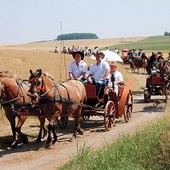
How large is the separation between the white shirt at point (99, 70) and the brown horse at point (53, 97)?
3.91 ft

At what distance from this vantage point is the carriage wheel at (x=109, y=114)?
1205 cm

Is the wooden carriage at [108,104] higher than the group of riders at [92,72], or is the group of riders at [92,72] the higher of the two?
the group of riders at [92,72]

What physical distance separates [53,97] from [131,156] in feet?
9.99

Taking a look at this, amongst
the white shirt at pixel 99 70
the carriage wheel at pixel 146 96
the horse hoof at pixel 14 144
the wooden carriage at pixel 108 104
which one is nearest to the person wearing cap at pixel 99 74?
the white shirt at pixel 99 70

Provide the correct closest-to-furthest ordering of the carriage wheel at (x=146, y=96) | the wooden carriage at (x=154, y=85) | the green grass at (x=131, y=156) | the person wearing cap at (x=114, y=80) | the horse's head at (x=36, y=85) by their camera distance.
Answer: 1. the green grass at (x=131, y=156)
2. the horse's head at (x=36, y=85)
3. the person wearing cap at (x=114, y=80)
4. the wooden carriage at (x=154, y=85)
5. the carriage wheel at (x=146, y=96)

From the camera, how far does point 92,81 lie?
41.0 feet

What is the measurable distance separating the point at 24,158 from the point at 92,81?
3952 mm

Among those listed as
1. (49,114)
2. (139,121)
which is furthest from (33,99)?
(139,121)

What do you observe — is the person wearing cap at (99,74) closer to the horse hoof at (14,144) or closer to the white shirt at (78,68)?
the white shirt at (78,68)

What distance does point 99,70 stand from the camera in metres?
12.5

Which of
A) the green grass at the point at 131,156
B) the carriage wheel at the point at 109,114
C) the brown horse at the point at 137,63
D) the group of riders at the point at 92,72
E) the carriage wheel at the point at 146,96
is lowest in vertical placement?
the brown horse at the point at 137,63

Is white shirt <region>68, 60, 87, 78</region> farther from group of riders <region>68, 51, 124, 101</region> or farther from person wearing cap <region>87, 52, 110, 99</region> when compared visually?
person wearing cap <region>87, 52, 110, 99</region>

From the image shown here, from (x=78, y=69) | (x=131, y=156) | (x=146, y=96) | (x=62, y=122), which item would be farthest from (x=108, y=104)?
(x=146, y=96)

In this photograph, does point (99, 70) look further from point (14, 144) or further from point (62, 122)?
point (14, 144)
